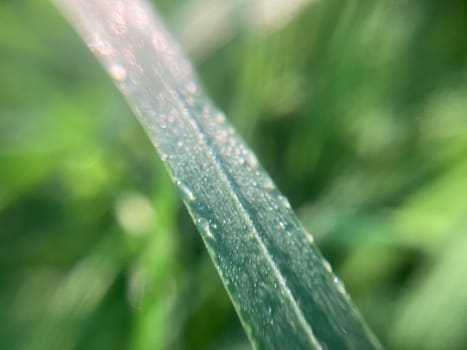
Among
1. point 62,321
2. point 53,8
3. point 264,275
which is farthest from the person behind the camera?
point 53,8

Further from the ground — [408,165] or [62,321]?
[62,321]

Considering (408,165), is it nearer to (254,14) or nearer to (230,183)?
(254,14)

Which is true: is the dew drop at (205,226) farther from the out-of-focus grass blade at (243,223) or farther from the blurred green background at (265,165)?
the blurred green background at (265,165)

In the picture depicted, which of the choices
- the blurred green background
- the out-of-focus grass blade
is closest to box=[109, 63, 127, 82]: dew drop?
the out-of-focus grass blade

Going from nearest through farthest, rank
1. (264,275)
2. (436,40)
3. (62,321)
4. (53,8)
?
(264,275) < (62,321) < (436,40) < (53,8)

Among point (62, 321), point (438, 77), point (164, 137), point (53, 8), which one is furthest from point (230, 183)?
point (53, 8)

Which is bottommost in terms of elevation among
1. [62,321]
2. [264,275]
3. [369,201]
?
[369,201]

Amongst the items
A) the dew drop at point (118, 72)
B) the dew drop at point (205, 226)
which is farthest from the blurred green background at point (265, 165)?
the dew drop at point (205, 226)

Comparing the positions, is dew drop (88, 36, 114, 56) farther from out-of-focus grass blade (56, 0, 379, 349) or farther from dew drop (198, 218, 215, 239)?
dew drop (198, 218, 215, 239)
